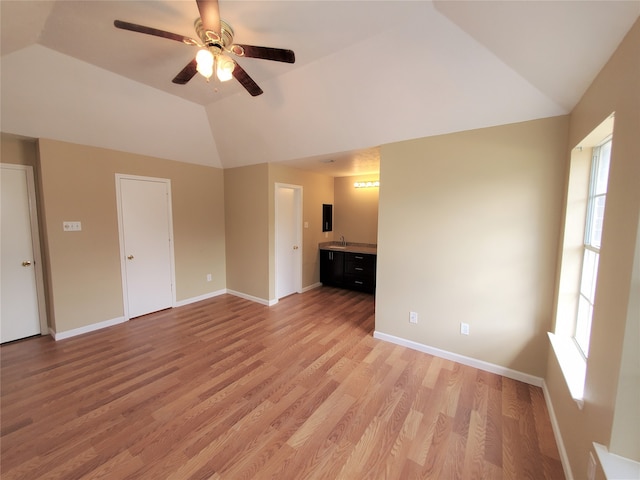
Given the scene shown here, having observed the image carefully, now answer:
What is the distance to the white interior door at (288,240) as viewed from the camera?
4.51 metres

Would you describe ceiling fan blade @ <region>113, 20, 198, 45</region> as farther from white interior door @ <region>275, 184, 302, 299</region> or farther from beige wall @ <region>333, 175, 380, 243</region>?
beige wall @ <region>333, 175, 380, 243</region>

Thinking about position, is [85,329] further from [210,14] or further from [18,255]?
[210,14]

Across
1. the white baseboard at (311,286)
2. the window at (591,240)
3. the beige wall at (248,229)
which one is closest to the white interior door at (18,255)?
the beige wall at (248,229)

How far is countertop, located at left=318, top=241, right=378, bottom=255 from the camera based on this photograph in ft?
16.2

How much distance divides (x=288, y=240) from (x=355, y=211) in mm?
1643

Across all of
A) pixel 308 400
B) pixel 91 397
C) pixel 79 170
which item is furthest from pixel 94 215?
pixel 308 400

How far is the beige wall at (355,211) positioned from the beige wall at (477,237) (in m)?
2.27

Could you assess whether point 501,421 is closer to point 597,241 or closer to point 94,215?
point 597,241

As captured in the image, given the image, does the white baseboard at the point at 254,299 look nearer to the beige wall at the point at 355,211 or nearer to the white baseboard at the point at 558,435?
the beige wall at the point at 355,211

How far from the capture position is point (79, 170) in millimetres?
3184

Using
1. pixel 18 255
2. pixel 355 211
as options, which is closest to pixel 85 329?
pixel 18 255

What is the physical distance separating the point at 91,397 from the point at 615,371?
3.44 m

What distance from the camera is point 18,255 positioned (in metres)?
3.09

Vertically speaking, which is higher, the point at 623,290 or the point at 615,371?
the point at 623,290
